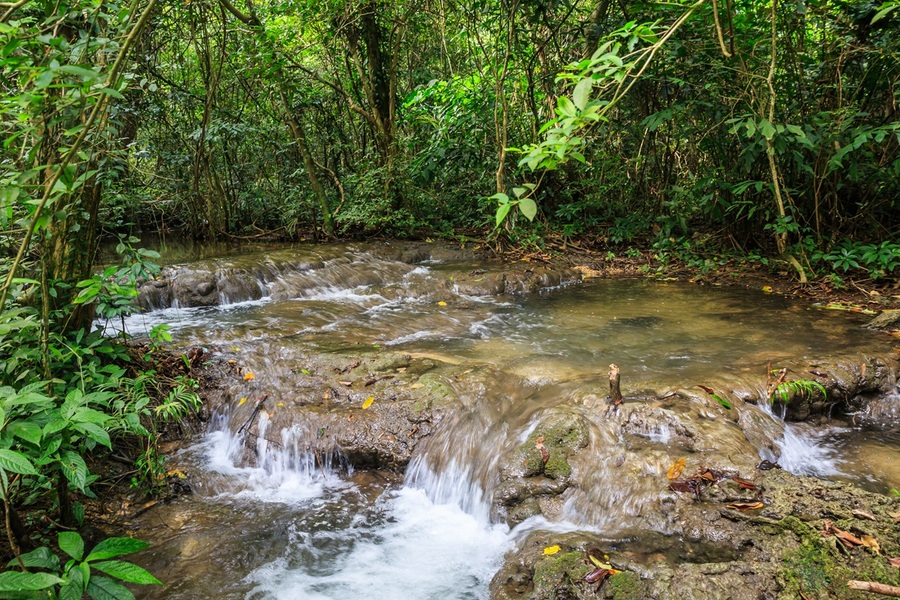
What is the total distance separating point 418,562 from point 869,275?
6440 mm

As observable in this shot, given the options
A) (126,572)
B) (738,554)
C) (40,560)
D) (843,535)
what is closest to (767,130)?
(843,535)

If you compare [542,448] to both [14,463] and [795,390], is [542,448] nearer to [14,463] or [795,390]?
[795,390]

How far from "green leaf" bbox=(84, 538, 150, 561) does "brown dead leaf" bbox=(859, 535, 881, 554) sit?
3069 mm

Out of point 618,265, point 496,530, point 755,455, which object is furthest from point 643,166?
point 496,530

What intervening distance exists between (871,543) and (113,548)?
125 inches

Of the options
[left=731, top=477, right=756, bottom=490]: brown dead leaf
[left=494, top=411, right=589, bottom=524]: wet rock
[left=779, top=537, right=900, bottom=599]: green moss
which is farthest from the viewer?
[left=494, top=411, right=589, bottom=524]: wet rock

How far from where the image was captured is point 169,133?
33.2 ft

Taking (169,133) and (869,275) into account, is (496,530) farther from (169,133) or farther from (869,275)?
(169,133)

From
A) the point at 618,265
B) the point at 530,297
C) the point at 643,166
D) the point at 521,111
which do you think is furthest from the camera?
the point at 521,111

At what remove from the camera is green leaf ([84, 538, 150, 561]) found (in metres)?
2.09

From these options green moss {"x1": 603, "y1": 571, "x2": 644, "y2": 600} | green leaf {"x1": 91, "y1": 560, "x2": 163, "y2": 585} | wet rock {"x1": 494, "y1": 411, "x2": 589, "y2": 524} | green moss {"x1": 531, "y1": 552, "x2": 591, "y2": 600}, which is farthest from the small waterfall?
green leaf {"x1": 91, "y1": 560, "x2": 163, "y2": 585}

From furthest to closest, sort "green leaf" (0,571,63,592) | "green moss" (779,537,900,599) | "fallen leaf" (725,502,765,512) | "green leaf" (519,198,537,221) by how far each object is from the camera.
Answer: "fallen leaf" (725,502,765,512) < "green moss" (779,537,900,599) < "green leaf" (0,571,63,592) < "green leaf" (519,198,537,221)

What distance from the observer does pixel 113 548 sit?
7.04ft

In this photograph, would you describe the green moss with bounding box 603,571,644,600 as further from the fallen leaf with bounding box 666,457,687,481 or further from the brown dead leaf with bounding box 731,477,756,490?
the brown dead leaf with bounding box 731,477,756,490
